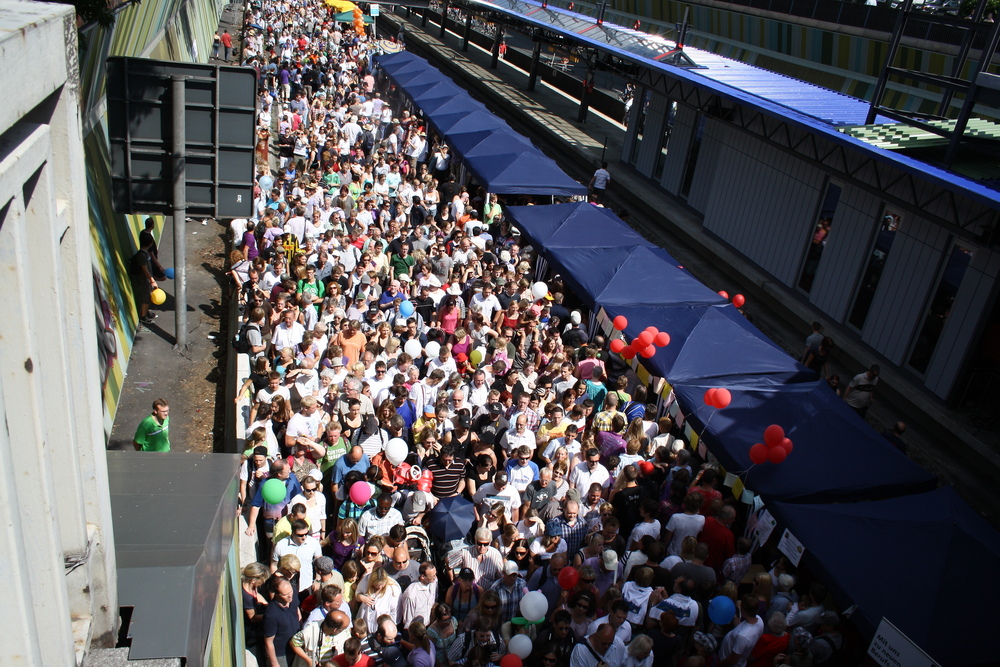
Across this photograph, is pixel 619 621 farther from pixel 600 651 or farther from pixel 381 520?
pixel 381 520

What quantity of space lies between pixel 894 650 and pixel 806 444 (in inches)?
111

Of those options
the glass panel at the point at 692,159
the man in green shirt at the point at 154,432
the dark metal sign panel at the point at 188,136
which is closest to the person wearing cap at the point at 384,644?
the man in green shirt at the point at 154,432

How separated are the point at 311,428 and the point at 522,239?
8.90m

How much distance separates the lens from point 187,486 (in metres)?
3.70

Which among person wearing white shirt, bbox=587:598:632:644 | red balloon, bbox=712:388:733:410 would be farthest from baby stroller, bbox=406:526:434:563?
red balloon, bbox=712:388:733:410

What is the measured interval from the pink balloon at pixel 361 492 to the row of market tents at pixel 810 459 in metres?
4.01

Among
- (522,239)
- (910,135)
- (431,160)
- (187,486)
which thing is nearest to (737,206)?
(910,135)

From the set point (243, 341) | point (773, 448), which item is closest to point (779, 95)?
point (773, 448)

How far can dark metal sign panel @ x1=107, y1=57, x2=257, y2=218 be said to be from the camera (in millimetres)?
9609

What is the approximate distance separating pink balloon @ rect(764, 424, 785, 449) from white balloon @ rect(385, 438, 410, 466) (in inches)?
153

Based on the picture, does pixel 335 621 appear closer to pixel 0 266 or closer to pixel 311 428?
pixel 311 428

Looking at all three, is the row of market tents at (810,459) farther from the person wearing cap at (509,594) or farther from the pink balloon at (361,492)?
the pink balloon at (361,492)

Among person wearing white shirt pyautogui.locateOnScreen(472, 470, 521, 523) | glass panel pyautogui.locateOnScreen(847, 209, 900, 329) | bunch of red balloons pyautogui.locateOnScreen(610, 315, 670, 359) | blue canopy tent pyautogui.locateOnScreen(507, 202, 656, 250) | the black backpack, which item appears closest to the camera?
person wearing white shirt pyautogui.locateOnScreen(472, 470, 521, 523)

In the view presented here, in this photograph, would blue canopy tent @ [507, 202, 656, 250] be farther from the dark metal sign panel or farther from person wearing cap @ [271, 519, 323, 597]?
person wearing cap @ [271, 519, 323, 597]
